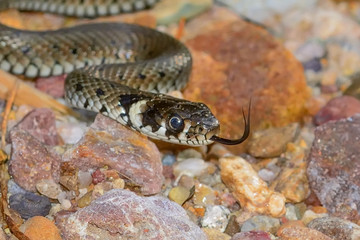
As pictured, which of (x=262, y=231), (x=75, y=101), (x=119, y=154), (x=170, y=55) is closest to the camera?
(x=262, y=231)

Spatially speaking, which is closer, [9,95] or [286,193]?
[286,193]

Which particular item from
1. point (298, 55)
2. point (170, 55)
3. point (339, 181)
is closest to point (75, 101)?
point (170, 55)

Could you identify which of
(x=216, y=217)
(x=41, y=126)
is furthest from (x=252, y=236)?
(x=41, y=126)

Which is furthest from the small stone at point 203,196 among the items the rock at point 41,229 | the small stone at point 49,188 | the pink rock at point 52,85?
the pink rock at point 52,85

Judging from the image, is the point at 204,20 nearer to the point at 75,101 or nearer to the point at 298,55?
the point at 298,55

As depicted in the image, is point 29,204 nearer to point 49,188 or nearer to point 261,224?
point 49,188

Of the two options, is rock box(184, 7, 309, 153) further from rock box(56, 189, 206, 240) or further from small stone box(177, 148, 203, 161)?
rock box(56, 189, 206, 240)
